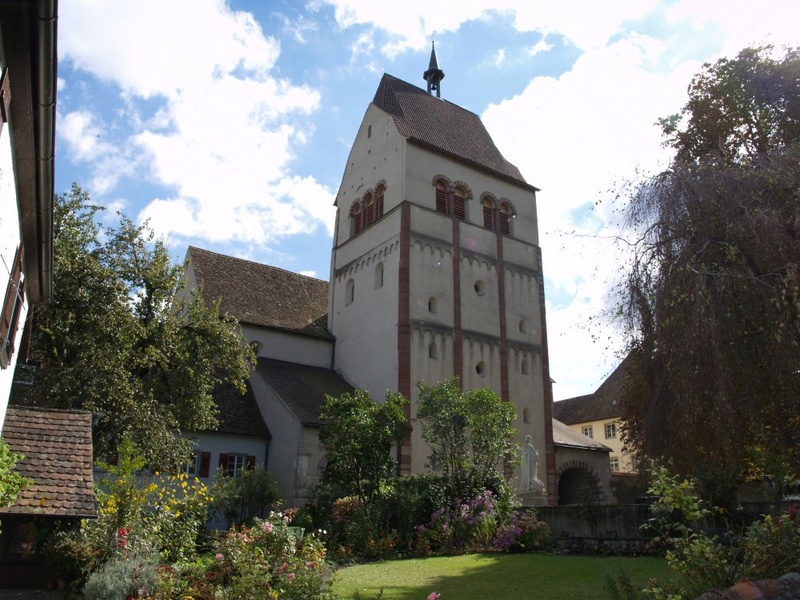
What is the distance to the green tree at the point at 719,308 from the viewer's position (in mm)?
8695

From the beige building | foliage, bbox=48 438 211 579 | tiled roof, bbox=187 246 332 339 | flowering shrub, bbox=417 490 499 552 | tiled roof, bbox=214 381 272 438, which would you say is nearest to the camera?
foliage, bbox=48 438 211 579

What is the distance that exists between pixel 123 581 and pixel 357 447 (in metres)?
10.2

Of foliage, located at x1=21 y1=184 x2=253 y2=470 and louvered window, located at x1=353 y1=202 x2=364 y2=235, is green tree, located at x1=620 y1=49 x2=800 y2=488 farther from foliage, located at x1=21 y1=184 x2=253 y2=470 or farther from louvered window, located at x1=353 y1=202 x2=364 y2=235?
louvered window, located at x1=353 y1=202 x2=364 y2=235

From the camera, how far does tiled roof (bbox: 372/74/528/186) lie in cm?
3180

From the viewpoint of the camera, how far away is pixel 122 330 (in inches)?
707

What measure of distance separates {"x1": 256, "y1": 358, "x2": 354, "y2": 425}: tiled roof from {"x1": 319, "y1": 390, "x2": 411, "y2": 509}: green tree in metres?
4.13

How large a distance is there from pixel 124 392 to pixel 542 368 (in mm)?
18718

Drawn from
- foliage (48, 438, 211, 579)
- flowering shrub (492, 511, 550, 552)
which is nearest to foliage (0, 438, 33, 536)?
foliage (48, 438, 211, 579)

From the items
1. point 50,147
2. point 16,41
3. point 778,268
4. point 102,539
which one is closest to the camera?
point 16,41

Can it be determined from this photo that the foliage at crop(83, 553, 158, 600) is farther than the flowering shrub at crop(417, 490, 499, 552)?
No

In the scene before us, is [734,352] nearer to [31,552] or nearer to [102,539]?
[102,539]

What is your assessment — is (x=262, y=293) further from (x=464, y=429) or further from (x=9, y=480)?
(x=9, y=480)

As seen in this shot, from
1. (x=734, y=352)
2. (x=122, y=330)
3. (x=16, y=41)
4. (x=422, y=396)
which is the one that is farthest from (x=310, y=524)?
(x=16, y=41)

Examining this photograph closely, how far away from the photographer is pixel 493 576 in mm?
12508
